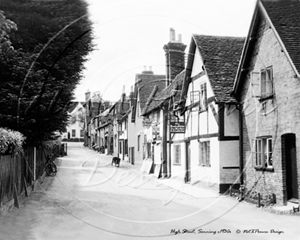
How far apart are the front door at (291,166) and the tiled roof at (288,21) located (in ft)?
7.94

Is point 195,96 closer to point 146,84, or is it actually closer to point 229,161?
point 229,161

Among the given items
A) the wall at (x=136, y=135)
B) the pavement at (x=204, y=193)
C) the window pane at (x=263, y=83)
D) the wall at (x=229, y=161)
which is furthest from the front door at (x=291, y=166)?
the wall at (x=136, y=135)

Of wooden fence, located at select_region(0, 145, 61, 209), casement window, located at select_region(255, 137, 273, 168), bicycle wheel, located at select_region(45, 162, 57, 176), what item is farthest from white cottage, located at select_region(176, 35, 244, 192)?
wooden fence, located at select_region(0, 145, 61, 209)

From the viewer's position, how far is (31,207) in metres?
11.9

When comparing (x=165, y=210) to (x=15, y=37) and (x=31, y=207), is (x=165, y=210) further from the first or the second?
(x=15, y=37)

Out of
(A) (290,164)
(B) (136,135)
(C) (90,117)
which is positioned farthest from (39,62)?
(C) (90,117)

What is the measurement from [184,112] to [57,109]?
8.49 meters

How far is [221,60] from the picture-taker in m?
17.4

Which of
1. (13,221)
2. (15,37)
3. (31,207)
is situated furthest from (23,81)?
(13,221)

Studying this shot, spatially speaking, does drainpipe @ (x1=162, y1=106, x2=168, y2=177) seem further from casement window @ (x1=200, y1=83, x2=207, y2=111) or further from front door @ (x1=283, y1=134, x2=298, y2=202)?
front door @ (x1=283, y1=134, x2=298, y2=202)

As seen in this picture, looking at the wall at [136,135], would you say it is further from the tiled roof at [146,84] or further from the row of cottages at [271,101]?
the row of cottages at [271,101]

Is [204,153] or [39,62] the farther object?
[204,153]

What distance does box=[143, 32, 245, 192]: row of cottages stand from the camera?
15.7m

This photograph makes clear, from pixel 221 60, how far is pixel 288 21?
5016mm
